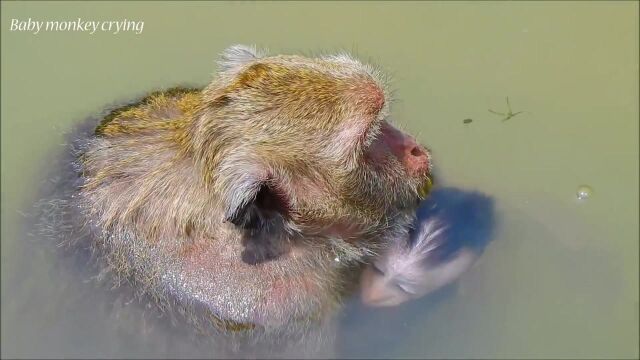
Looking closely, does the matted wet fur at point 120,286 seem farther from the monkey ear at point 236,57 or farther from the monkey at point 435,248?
the monkey ear at point 236,57

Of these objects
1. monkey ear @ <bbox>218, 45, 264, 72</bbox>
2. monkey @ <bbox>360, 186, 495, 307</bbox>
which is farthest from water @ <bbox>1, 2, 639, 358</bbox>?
monkey ear @ <bbox>218, 45, 264, 72</bbox>

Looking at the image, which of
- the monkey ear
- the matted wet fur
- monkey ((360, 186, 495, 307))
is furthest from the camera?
monkey ((360, 186, 495, 307))

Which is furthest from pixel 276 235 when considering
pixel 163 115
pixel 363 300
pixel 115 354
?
pixel 115 354

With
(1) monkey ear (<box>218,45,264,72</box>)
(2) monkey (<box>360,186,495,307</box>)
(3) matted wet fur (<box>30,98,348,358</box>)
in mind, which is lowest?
(3) matted wet fur (<box>30,98,348,358</box>)

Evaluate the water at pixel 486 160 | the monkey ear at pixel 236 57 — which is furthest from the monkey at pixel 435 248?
the monkey ear at pixel 236 57

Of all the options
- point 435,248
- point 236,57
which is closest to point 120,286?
point 236,57

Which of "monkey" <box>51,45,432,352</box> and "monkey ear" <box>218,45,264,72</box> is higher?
"monkey ear" <box>218,45,264,72</box>

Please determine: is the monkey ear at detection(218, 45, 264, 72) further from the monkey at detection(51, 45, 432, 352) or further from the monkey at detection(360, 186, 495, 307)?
the monkey at detection(360, 186, 495, 307)
